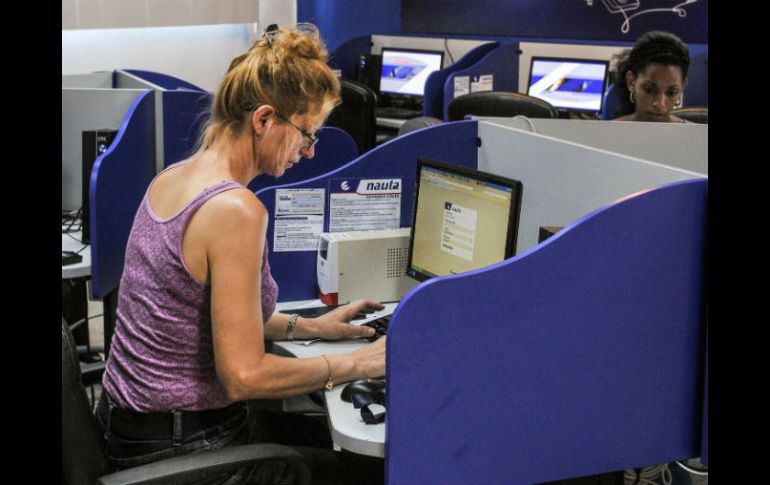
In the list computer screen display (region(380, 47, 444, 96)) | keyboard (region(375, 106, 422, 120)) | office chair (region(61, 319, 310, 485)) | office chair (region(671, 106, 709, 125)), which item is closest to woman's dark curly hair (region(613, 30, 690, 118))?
office chair (region(671, 106, 709, 125))

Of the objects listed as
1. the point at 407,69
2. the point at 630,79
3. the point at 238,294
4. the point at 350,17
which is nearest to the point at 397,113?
the point at 407,69

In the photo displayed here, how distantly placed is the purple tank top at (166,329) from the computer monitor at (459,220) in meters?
0.66

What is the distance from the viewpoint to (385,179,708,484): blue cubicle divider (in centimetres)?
145

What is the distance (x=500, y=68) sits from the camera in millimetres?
6254

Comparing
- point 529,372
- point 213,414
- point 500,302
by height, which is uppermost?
point 500,302

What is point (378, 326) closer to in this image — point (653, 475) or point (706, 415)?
point (706, 415)

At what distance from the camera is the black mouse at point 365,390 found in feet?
5.42

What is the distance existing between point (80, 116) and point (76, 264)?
808 mm

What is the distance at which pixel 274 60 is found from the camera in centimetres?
170

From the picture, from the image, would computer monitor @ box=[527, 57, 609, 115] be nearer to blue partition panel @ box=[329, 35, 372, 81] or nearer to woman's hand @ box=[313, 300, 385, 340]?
blue partition panel @ box=[329, 35, 372, 81]
